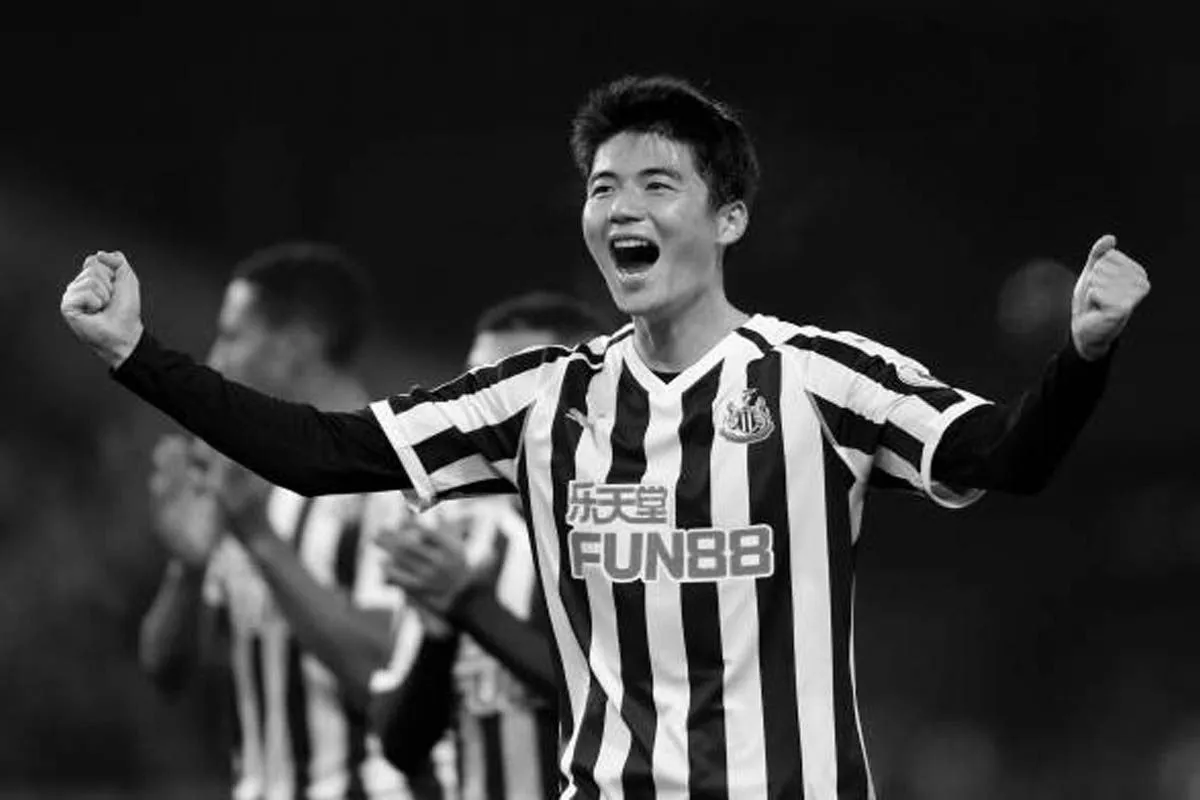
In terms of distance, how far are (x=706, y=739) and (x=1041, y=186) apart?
2525 millimetres

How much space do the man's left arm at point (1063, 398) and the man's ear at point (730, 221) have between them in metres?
0.51

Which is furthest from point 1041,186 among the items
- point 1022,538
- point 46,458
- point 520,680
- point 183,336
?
point 46,458

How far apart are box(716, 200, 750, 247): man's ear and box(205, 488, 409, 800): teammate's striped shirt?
7.23 feet

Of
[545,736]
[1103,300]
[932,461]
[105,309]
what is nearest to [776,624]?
[932,461]

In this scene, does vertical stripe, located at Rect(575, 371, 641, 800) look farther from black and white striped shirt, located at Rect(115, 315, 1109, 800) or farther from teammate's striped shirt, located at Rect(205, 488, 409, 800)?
teammate's striped shirt, located at Rect(205, 488, 409, 800)

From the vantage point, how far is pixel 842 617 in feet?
9.83

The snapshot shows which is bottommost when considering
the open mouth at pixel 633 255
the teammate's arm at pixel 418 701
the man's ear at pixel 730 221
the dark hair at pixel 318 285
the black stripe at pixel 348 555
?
the teammate's arm at pixel 418 701

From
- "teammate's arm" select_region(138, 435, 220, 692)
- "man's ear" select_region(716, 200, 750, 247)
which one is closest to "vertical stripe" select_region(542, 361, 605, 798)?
"man's ear" select_region(716, 200, 750, 247)

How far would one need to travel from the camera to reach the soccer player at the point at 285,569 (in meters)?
5.24

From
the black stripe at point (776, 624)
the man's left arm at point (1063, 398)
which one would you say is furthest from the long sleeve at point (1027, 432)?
the black stripe at point (776, 624)

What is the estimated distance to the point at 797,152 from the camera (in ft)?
17.2

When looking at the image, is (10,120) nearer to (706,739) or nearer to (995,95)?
(995,95)

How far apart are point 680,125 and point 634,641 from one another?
0.69 meters

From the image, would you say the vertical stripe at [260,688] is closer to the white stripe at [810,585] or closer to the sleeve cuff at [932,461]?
the white stripe at [810,585]
